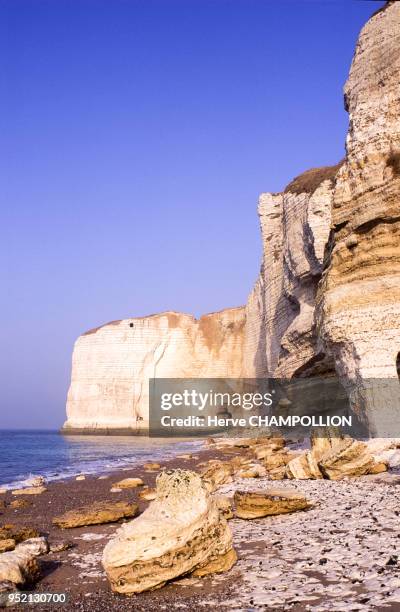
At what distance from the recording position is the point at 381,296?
15148 mm

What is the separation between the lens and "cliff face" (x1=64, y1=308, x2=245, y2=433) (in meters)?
52.2

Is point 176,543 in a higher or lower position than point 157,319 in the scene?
lower

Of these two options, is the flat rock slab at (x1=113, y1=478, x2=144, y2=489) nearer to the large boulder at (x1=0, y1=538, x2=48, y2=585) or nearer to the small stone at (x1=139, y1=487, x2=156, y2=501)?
the small stone at (x1=139, y1=487, x2=156, y2=501)

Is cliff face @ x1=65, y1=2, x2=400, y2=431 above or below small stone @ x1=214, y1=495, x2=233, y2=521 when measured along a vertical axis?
above

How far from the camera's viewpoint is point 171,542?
434 cm

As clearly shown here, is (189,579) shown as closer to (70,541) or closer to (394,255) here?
(70,541)

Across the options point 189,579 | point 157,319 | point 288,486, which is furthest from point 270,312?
point 189,579

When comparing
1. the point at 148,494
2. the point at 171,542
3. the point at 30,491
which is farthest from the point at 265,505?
the point at 30,491

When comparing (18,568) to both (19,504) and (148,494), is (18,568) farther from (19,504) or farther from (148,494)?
(148,494)

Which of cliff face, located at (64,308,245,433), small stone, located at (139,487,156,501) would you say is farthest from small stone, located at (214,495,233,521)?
cliff face, located at (64,308,245,433)

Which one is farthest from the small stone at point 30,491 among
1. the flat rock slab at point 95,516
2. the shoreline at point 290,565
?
the flat rock slab at point 95,516

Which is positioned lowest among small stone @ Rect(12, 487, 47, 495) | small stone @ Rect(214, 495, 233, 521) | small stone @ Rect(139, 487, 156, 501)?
small stone @ Rect(12, 487, 47, 495)

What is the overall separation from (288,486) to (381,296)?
7.69m

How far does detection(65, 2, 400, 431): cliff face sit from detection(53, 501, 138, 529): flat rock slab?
7072mm
